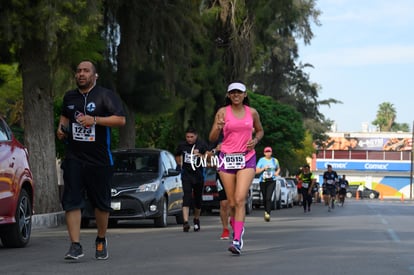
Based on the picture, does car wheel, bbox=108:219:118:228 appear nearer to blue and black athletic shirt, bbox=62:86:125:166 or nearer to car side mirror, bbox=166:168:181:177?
car side mirror, bbox=166:168:181:177

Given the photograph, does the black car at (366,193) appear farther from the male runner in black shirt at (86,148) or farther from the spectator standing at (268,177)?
the male runner in black shirt at (86,148)

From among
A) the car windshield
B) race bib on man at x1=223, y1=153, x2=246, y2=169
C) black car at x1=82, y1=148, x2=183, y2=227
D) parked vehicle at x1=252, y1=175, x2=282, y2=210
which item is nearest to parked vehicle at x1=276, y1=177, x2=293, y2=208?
parked vehicle at x1=252, y1=175, x2=282, y2=210

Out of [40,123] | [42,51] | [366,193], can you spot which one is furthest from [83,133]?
[366,193]

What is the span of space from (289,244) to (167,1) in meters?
13.0

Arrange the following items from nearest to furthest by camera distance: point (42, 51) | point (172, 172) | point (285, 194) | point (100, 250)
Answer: point (100, 250) → point (172, 172) → point (42, 51) → point (285, 194)

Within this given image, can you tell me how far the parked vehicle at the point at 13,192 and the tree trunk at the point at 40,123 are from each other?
7007 mm

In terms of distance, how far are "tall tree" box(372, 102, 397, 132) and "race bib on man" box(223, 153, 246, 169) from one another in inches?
5658

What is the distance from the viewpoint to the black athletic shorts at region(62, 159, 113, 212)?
9883 mm

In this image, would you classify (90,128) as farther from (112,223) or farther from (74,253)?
(112,223)

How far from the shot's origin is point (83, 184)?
10016mm

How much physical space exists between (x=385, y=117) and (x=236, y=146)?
14787 cm

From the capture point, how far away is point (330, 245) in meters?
12.8

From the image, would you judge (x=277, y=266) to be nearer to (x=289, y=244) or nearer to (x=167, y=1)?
(x=289, y=244)

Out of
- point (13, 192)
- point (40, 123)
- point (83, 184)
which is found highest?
point (40, 123)
